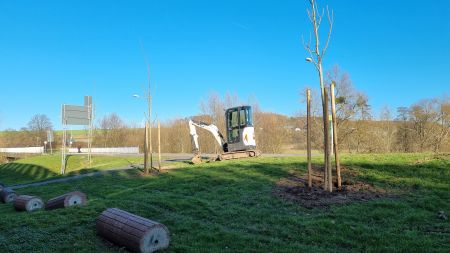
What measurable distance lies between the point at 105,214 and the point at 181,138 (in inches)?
1838

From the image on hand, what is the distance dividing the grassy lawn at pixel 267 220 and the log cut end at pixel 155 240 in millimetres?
215

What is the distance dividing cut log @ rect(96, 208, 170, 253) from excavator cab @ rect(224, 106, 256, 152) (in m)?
15.1

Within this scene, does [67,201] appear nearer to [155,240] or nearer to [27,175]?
[155,240]

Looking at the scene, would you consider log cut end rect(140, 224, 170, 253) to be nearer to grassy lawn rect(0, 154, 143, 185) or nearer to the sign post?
grassy lawn rect(0, 154, 143, 185)

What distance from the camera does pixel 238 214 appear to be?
7.77 metres

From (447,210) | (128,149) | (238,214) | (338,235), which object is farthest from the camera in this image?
(128,149)

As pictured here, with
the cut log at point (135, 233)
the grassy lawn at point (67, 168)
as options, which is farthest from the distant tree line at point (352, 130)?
the cut log at point (135, 233)

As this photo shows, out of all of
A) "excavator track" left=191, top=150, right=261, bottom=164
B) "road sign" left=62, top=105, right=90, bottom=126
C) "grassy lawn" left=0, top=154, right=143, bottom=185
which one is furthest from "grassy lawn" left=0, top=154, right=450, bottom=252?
"road sign" left=62, top=105, right=90, bottom=126

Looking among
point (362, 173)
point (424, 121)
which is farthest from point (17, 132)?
point (362, 173)

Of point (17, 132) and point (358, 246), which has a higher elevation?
point (17, 132)

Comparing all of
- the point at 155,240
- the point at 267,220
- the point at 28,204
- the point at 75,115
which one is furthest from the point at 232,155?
the point at 75,115

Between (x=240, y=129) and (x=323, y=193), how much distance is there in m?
12.3

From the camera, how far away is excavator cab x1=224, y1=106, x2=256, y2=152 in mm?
20875

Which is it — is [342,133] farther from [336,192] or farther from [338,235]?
[338,235]
